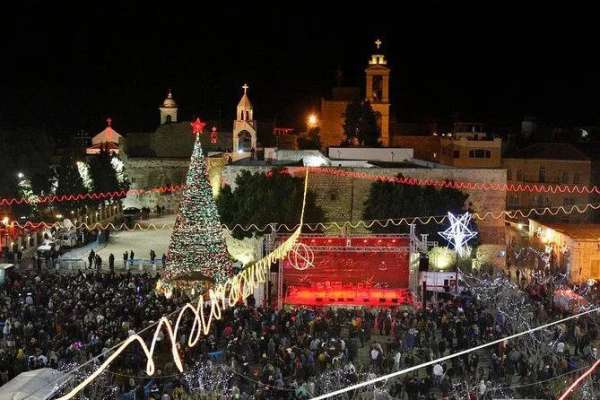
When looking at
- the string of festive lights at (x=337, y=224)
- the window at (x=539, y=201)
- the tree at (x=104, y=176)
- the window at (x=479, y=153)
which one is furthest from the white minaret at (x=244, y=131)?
the window at (x=539, y=201)

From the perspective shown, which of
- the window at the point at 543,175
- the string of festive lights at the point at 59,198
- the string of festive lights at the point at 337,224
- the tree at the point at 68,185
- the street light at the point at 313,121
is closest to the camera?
the string of festive lights at the point at 337,224

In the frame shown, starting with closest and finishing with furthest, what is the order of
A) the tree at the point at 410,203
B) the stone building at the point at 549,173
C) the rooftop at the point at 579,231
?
1. the rooftop at the point at 579,231
2. the tree at the point at 410,203
3. the stone building at the point at 549,173

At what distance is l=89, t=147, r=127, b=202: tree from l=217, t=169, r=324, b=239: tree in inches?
418

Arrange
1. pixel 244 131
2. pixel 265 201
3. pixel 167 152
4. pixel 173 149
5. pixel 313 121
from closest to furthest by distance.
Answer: pixel 265 201 → pixel 244 131 → pixel 313 121 → pixel 173 149 → pixel 167 152

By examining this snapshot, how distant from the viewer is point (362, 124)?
37406 mm

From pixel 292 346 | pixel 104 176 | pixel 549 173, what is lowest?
pixel 292 346

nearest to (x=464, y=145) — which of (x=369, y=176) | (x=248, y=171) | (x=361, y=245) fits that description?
(x=369, y=176)

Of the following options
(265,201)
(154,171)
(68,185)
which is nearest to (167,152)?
(154,171)

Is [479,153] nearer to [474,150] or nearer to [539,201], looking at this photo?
[474,150]

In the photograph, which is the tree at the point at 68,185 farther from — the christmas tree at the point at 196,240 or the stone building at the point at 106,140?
the stone building at the point at 106,140

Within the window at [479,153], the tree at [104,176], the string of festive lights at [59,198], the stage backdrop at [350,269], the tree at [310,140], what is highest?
the tree at [310,140]

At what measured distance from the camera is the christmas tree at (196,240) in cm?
2048

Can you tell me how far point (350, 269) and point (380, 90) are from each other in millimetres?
19370

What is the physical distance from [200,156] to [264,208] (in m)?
6.40
